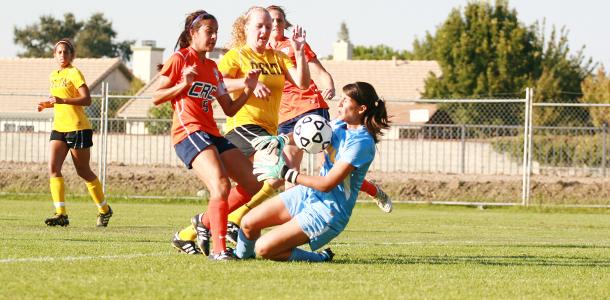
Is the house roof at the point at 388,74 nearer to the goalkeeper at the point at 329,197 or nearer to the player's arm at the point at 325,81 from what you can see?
the player's arm at the point at 325,81

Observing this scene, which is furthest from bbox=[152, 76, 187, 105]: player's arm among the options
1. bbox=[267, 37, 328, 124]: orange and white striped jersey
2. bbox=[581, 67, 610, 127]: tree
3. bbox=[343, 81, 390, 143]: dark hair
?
bbox=[581, 67, 610, 127]: tree

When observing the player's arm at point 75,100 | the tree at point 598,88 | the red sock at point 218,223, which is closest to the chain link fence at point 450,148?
the player's arm at point 75,100

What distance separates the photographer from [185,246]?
9.19 m

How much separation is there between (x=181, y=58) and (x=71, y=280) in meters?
2.73

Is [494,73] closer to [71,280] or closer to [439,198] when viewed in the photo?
[439,198]

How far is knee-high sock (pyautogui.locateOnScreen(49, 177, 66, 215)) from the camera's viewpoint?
525 inches

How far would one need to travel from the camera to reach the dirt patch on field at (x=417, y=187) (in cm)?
2384

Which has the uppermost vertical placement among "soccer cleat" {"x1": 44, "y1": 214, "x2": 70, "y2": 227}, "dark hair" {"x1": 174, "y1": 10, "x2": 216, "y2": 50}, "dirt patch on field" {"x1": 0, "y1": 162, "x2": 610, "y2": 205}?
"dark hair" {"x1": 174, "y1": 10, "x2": 216, "y2": 50}

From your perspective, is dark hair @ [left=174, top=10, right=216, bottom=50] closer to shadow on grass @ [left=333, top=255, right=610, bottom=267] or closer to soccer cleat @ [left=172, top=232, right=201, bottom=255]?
soccer cleat @ [left=172, top=232, right=201, bottom=255]

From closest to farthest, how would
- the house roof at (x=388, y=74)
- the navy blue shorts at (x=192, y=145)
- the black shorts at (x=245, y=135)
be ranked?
the navy blue shorts at (x=192, y=145) < the black shorts at (x=245, y=135) < the house roof at (x=388, y=74)

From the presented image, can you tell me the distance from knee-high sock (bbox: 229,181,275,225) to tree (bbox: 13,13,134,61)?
11127cm

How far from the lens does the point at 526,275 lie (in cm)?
809

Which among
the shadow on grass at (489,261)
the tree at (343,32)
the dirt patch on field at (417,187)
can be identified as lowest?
the dirt patch on field at (417,187)

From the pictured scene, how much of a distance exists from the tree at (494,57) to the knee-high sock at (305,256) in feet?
165
